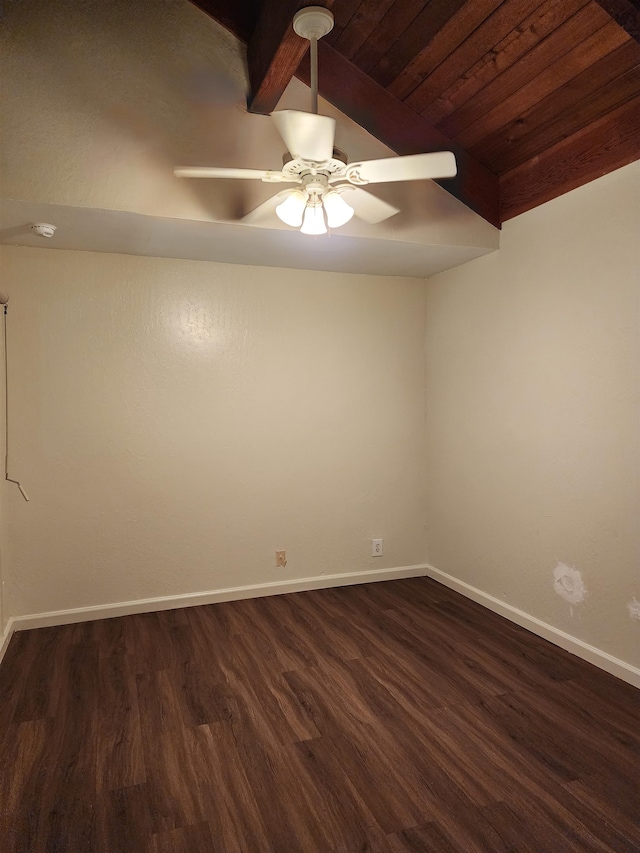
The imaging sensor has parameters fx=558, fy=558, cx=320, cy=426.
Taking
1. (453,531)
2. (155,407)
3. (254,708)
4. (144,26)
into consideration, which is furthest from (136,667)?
(144,26)

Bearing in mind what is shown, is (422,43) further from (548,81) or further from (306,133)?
(306,133)

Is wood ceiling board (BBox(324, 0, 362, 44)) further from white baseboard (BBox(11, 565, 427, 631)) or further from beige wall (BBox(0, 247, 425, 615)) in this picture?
white baseboard (BBox(11, 565, 427, 631))

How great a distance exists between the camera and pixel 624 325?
2484mm

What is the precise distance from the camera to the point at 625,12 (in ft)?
6.68

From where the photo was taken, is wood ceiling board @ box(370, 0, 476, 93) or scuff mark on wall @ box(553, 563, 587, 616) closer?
wood ceiling board @ box(370, 0, 476, 93)

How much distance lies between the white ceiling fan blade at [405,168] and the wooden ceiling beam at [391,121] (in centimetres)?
110

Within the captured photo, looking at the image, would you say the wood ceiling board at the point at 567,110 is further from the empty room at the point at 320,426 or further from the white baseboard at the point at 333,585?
the white baseboard at the point at 333,585

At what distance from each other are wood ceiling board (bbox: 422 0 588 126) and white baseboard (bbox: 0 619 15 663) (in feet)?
11.5

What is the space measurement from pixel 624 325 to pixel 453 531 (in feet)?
5.96

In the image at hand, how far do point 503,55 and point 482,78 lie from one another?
0.16m

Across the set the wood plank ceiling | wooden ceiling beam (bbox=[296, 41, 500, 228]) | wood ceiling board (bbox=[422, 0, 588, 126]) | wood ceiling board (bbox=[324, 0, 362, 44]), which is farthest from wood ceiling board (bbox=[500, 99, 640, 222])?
wood ceiling board (bbox=[324, 0, 362, 44])

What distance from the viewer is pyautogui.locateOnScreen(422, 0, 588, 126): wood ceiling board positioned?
217 centimetres

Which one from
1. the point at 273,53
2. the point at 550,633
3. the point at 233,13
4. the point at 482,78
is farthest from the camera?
the point at 550,633

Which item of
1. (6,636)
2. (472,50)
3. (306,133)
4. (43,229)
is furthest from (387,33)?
(6,636)
